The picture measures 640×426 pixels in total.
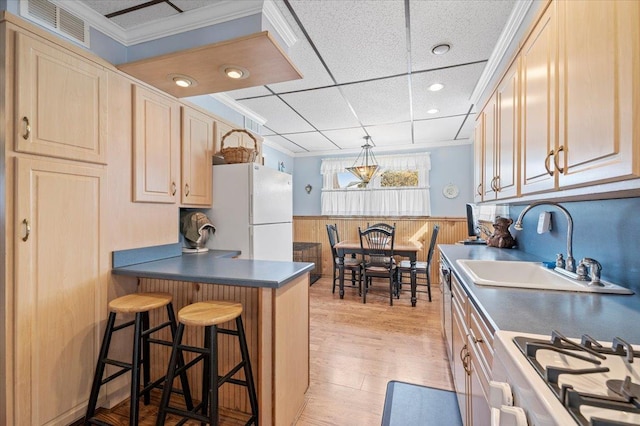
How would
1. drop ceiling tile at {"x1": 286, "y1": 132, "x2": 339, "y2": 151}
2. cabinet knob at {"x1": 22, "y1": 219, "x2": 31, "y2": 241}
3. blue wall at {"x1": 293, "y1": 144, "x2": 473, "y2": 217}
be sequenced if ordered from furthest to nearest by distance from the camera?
1. blue wall at {"x1": 293, "y1": 144, "x2": 473, "y2": 217}
2. drop ceiling tile at {"x1": 286, "y1": 132, "x2": 339, "y2": 151}
3. cabinet knob at {"x1": 22, "y1": 219, "x2": 31, "y2": 241}

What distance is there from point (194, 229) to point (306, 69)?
165 centimetres

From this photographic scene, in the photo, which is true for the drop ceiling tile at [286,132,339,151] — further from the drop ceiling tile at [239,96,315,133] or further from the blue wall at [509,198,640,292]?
the blue wall at [509,198,640,292]

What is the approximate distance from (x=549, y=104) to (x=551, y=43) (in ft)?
0.83

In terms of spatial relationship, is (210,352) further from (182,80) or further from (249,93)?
(249,93)

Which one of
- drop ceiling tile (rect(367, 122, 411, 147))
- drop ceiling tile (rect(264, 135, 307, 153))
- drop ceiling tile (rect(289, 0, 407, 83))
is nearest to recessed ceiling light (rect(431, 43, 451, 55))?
drop ceiling tile (rect(289, 0, 407, 83))

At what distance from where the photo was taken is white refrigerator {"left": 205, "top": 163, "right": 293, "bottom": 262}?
7.95 ft

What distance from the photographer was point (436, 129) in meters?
4.16

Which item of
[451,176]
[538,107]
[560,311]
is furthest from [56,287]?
[451,176]

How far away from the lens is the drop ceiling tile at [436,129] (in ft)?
12.4

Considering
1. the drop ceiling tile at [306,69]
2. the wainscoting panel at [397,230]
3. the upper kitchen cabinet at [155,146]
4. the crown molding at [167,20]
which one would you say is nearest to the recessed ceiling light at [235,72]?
the crown molding at [167,20]

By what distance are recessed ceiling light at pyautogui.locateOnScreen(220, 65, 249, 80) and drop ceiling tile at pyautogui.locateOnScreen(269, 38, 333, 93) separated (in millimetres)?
388

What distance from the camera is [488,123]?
2.22 m

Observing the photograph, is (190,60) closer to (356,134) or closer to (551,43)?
(551,43)

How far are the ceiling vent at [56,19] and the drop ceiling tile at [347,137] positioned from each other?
297 cm
